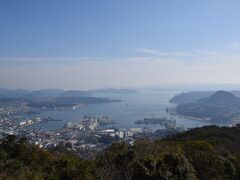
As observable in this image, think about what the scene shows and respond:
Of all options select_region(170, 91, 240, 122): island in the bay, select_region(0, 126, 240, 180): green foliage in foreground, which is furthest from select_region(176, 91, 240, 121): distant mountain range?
select_region(0, 126, 240, 180): green foliage in foreground

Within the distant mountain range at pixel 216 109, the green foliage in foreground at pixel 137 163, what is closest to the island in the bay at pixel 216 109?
the distant mountain range at pixel 216 109

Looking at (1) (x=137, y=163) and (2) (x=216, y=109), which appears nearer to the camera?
(1) (x=137, y=163)

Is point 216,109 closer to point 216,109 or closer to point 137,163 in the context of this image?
point 216,109

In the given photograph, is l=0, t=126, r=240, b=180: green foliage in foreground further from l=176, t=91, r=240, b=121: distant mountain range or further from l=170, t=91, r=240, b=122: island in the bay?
l=176, t=91, r=240, b=121: distant mountain range

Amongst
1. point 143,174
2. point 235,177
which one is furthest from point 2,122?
point 143,174

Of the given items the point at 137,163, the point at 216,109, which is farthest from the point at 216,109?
the point at 137,163

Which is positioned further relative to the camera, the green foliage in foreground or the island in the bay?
the island in the bay
